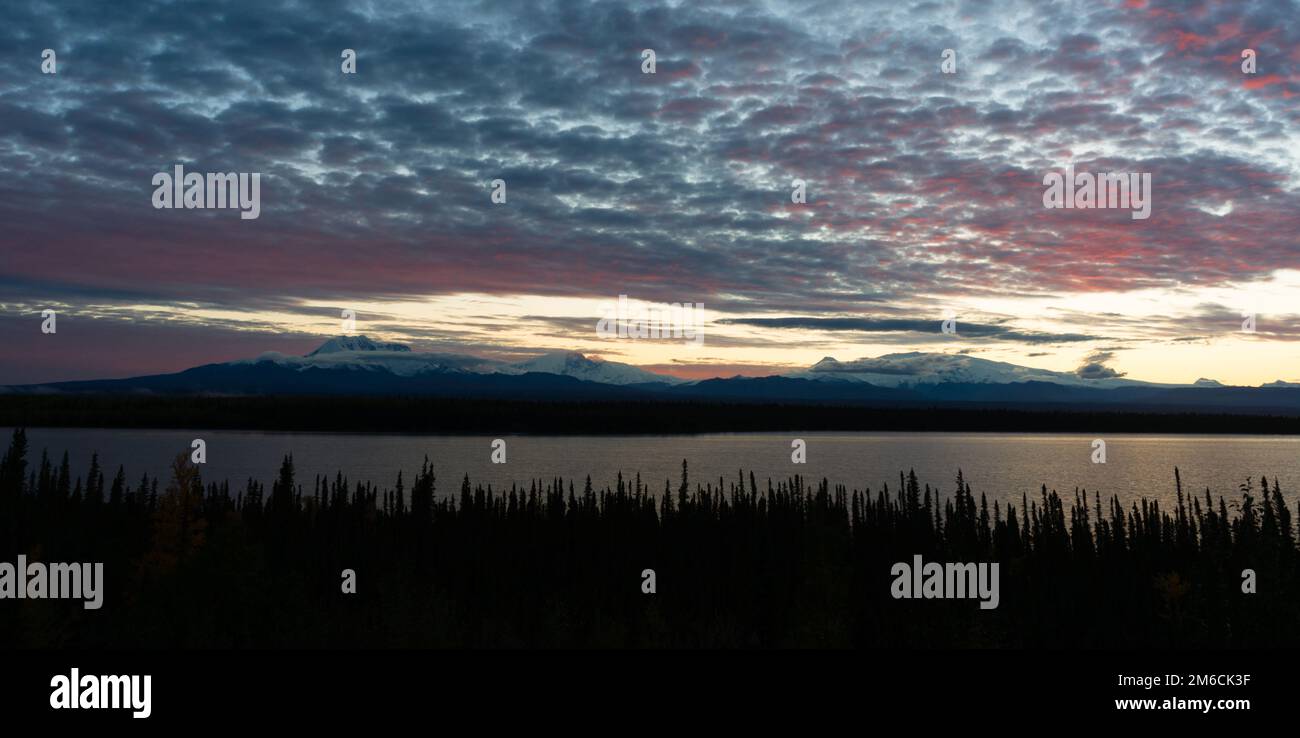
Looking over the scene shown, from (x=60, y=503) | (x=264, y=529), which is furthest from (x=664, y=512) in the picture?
(x=60, y=503)

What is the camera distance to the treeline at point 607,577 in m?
55.9

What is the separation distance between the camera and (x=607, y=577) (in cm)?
8612

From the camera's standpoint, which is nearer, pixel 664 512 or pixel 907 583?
pixel 907 583

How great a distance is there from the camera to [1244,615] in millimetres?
72062

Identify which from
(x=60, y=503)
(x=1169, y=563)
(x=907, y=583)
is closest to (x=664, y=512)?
(x=907, y=583)

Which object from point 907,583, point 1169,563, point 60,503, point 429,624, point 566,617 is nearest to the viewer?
point 429,624

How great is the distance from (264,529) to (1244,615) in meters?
102

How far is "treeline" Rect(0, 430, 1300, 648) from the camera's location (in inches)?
2200
